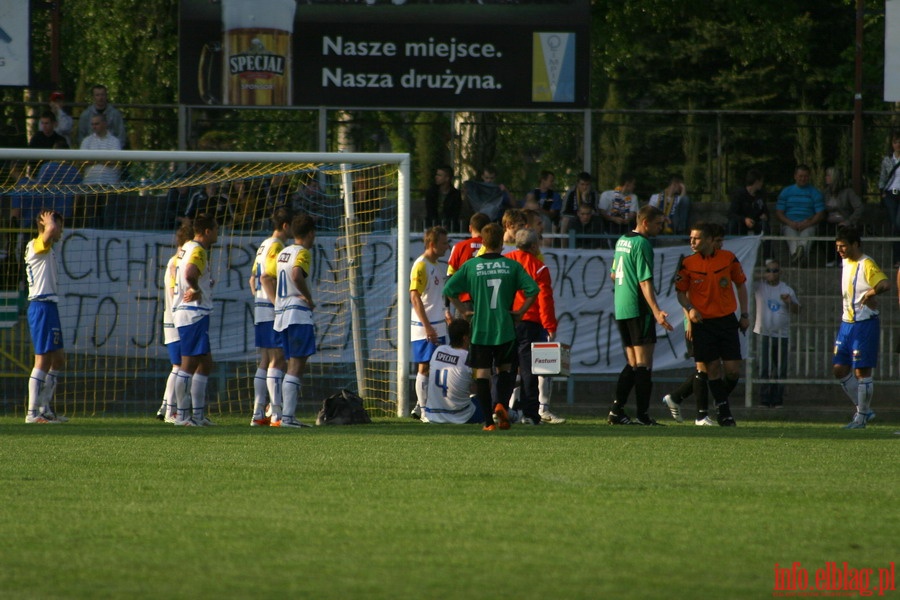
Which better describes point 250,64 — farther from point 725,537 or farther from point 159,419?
point 725,537

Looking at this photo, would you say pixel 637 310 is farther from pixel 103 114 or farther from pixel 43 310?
pixel 103 114

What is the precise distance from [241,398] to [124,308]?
1813 mm

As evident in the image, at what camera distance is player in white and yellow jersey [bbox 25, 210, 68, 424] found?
41.9ft

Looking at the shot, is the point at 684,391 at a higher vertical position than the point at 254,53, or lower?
lower

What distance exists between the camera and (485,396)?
11.6 metres

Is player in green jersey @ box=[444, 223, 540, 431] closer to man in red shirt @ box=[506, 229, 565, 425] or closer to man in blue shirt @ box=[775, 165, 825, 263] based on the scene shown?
man in red shirt @ box=[506, 229, 565, 425]

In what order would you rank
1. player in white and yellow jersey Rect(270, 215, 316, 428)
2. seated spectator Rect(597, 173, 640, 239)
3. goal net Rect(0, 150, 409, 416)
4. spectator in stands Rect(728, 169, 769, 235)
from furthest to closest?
spectator in stands Rect(728, 169, 769, 235)
seated spectator Rect(597, 173, 640, 239)
goal net Rect(0, 150, 409, 416)
player in white and yellow jersey Rect(270, 215, 316, 428)

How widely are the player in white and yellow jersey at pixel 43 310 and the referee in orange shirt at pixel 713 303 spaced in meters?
5.85

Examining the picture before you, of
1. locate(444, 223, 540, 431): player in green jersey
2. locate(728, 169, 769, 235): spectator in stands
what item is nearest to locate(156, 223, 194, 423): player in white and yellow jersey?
locate(444, 223, 540, 431): player in green jersey

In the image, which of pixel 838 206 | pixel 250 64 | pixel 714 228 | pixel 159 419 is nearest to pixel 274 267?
pixel 159 419

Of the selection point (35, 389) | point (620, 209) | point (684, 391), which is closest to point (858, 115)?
point (620, 209)

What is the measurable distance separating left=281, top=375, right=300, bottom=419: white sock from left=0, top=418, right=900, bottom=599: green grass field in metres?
1.54

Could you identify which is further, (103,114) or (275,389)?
(103,114)

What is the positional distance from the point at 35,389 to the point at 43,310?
75 cm
